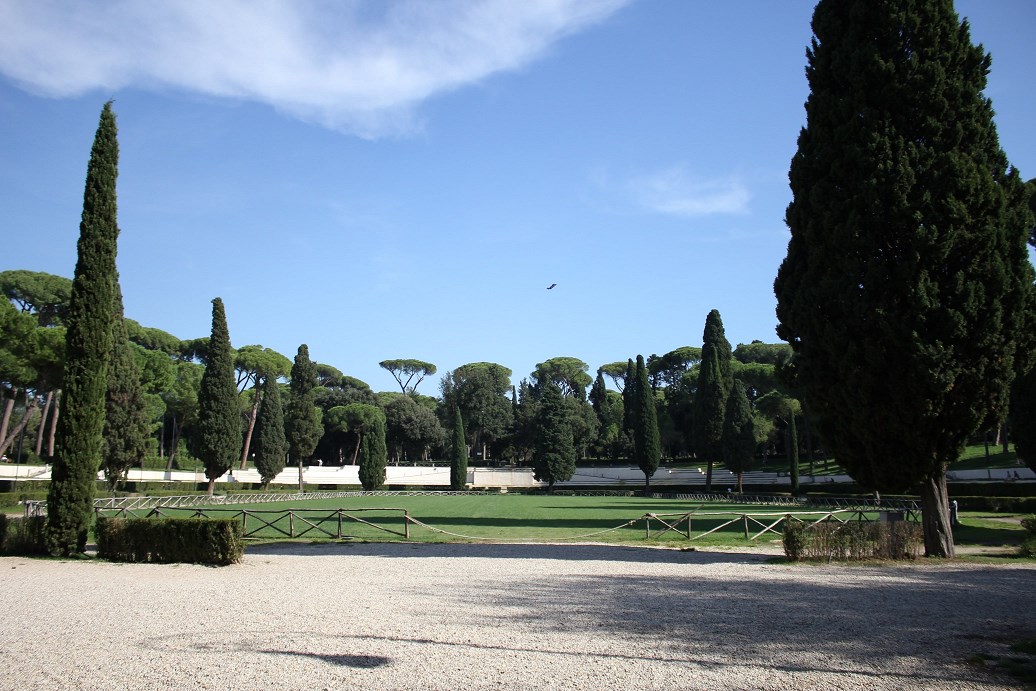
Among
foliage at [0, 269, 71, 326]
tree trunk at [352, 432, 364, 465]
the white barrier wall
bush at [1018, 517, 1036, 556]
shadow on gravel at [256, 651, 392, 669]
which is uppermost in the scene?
foliage at [0, 269, 71, 326]

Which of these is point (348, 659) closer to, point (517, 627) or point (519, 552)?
point (517, 627)

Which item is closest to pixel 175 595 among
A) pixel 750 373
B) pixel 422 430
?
pixel 750 373

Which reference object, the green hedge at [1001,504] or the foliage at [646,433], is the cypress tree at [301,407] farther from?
the green hedge at [1001,504]

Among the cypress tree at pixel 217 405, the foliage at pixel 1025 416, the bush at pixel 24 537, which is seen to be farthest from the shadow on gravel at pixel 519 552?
the cypress tree at pixel 217 405

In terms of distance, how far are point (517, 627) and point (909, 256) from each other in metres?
A: 10.8

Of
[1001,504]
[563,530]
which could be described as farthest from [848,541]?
[1001,504]

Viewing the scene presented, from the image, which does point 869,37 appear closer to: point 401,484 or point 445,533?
point 445,533

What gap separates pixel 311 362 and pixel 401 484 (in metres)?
17.1

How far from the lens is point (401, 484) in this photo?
226 feet

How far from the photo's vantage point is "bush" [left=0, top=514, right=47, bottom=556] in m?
16.1

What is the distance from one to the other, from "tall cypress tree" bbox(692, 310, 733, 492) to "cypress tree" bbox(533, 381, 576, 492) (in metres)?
11.3

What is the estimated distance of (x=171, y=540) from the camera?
48.6ft

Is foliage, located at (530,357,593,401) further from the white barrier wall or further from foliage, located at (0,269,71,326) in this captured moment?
foliage, located at (0,269,71,326)

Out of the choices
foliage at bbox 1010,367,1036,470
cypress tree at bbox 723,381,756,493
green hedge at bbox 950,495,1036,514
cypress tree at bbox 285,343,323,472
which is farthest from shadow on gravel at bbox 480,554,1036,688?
cypress tree at bbox 285,343,323,472
